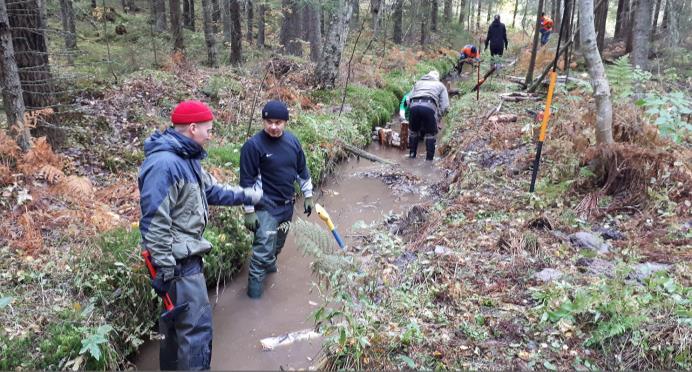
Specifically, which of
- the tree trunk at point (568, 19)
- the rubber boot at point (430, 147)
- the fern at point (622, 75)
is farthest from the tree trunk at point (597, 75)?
the rubber boot at point (430, 147)

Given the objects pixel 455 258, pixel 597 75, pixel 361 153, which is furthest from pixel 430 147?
pixel 455 258

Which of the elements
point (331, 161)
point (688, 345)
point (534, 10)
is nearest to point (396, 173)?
point (331, 161)

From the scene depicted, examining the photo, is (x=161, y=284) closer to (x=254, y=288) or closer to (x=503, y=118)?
(x=254, y=288)

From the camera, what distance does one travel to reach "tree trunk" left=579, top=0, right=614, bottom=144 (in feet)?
21.5

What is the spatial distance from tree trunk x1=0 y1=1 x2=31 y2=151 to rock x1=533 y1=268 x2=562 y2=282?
6.93 m

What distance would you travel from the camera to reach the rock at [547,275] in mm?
4663

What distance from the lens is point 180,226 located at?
12.7 ft

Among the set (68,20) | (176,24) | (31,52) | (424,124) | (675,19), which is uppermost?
(68,20)

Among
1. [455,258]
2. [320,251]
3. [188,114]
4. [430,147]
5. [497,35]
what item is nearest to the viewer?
[188,114]

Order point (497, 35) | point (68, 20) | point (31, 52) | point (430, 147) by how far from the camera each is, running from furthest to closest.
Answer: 1. point (497, 35)
2. point (68, 20)
3. point (430, 147)
4. point (31, 52)

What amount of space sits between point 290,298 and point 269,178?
5.14 feet

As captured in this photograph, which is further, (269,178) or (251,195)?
(269,178)

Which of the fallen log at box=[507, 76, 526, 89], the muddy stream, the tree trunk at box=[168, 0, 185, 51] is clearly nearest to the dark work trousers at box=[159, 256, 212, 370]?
the muddy stream

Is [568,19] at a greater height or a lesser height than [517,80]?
greater
